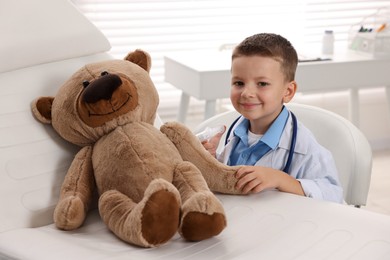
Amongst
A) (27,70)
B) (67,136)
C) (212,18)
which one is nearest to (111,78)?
(67,136)

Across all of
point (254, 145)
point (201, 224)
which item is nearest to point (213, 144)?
point (254, 145)

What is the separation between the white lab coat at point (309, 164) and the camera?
1394mm

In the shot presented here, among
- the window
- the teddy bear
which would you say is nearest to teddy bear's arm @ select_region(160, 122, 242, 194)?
the teddy bear

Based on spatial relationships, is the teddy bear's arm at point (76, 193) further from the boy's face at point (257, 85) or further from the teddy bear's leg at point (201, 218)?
the boy's face at point (257, 85)

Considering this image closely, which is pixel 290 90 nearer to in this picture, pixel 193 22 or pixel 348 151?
pixel 348 151

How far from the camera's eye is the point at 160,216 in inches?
42.7

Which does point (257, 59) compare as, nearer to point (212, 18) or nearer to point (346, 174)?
point (346, 174)

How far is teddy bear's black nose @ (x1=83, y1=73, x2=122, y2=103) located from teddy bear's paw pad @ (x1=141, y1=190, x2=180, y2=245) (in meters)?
0.27

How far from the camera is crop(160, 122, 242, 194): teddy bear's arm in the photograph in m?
1.34

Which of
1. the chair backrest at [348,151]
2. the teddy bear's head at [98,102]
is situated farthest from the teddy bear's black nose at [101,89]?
the chair backrest at [348,151]

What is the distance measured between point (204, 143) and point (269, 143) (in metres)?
0.16

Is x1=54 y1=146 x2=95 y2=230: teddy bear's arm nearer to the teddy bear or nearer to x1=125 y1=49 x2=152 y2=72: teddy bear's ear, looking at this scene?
the teddy bear

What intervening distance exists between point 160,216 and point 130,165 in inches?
7.0

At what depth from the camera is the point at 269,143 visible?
1.45m
